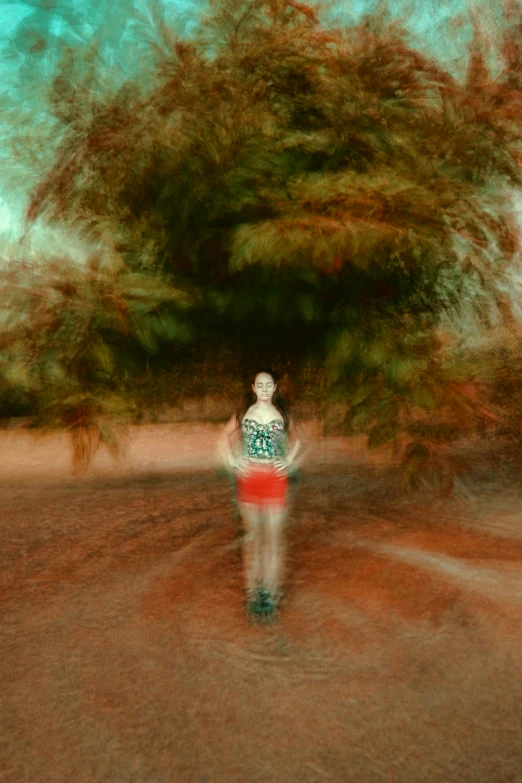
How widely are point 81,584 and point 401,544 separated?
292 centimetres

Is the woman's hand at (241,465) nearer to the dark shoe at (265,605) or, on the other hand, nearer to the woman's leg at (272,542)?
the woman's leg at (272,542)

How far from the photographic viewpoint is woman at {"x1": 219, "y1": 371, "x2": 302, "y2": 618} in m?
5.23

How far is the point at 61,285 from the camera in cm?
619

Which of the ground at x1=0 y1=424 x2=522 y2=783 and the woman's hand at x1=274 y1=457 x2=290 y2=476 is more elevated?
the woman's hand at x1=274 y1=457 x2=290 y2=476

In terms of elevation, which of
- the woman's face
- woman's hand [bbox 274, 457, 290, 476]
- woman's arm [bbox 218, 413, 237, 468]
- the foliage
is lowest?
woman's hand [bbox 274, 457, 290, 476]

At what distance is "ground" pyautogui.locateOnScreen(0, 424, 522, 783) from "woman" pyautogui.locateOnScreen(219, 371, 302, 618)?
41 cm

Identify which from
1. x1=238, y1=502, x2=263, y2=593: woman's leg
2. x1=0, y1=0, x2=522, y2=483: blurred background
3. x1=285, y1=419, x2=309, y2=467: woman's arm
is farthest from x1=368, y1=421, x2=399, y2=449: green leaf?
x1=238, y1=502, x2=263, y2=593: woman's leg

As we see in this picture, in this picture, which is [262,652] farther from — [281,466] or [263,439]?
[263,439]

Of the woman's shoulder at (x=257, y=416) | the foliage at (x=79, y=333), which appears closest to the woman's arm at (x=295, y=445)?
the woman's shoulder at (x=257, y=416)

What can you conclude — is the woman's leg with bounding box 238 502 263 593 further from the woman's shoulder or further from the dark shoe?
the woman's shoulder

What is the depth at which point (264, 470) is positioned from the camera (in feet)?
17.2

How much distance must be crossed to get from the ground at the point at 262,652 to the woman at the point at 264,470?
41 centimetres

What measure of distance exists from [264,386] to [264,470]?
533 millimetres

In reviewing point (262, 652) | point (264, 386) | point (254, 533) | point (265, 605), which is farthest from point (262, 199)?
point (262, 652)
